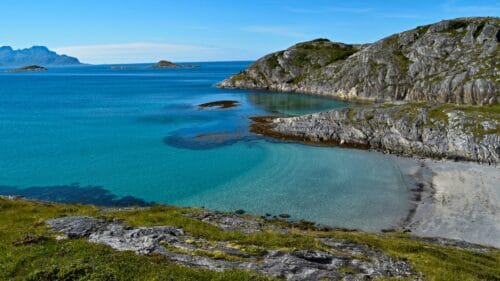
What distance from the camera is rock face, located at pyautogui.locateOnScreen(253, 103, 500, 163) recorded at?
6988cm

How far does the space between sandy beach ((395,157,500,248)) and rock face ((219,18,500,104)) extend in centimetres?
6035

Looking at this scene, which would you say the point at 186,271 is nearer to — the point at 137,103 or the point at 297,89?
the point at 137,103

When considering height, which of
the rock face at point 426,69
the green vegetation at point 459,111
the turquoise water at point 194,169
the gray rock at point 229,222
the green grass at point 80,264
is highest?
the rock face at point 426,69

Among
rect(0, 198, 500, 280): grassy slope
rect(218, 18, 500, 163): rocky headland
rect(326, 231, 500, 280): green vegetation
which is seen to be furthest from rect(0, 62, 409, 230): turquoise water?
rect(0, 198, 500, 280): grassy slope

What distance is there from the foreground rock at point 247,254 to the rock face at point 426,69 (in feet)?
354

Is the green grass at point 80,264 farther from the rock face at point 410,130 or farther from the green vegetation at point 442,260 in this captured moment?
the rock face at point 410,130

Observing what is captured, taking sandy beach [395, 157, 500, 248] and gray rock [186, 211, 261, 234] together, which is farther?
sandy beach [395, 157, 500, 248]

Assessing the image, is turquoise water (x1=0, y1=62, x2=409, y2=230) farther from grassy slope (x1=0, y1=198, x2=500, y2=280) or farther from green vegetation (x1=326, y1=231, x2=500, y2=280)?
grassy slope (x1=0, y1=198, x2=500, y2=280)

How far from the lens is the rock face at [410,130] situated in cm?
6988

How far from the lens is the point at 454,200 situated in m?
50.7

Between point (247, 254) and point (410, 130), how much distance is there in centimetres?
6625

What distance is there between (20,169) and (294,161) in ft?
166

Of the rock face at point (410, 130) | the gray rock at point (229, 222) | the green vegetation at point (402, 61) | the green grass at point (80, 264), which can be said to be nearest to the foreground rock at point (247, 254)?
the green grass at point (80, 264)

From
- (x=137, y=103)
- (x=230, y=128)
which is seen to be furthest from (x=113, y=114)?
(x=230, y=128)
